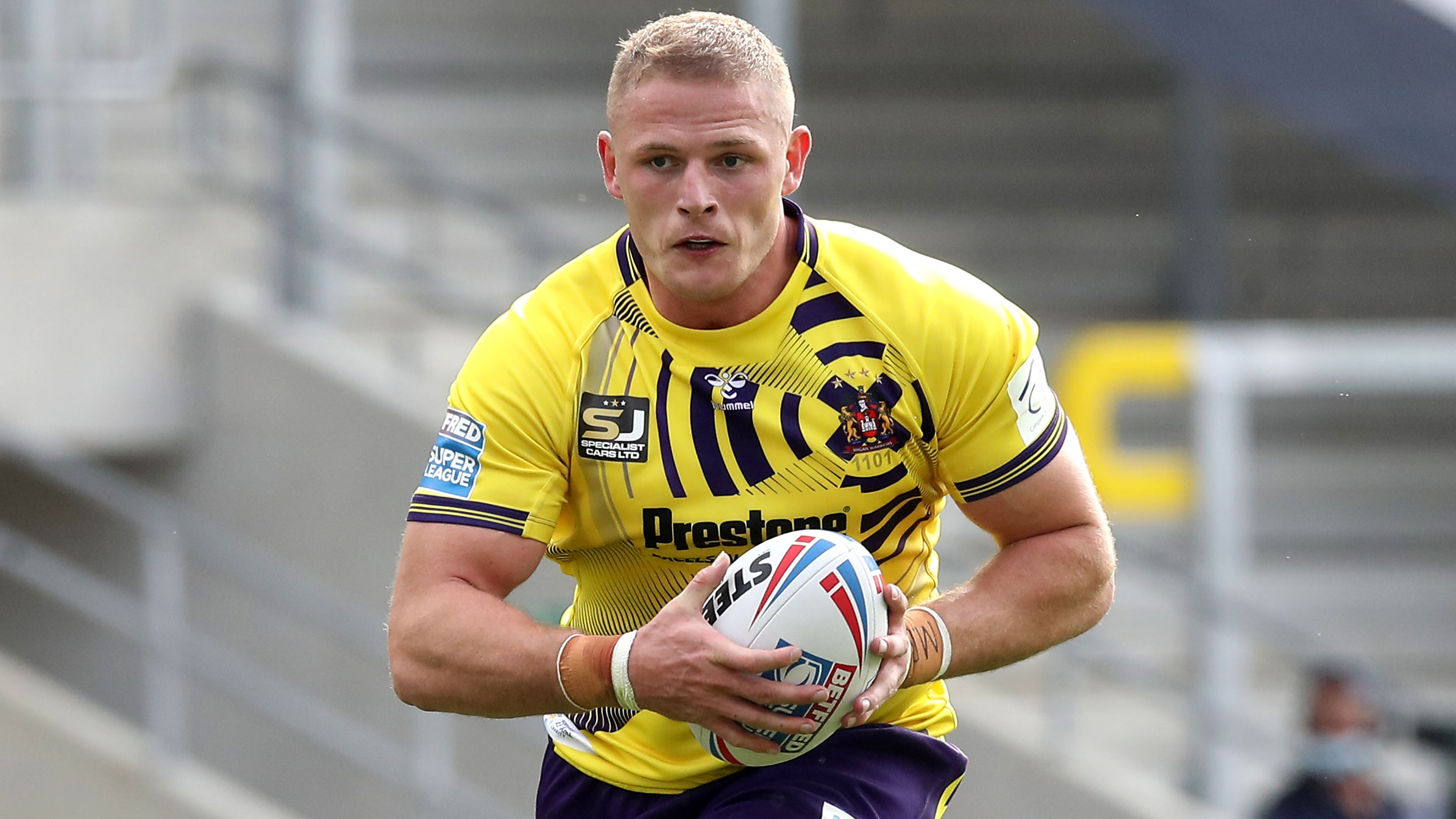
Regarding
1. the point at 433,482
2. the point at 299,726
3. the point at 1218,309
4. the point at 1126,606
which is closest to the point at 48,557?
the point at 299,726

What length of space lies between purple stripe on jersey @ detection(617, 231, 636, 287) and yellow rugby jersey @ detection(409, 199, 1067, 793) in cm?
1

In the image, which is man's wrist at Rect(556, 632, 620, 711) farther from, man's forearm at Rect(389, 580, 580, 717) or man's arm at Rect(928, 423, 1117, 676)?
man's arm at Rect(928, 423, 1117, 676)

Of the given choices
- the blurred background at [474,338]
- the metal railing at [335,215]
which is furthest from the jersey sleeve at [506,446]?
the metal railing at [335,215]

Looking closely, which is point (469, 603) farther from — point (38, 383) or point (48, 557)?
point (48, 557)

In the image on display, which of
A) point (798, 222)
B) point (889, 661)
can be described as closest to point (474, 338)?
point (798, 222)

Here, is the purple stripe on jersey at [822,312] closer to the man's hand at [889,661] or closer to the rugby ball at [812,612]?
the rugby ball at [812,612]

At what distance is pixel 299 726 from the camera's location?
7789mm

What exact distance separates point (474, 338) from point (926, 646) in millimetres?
6943

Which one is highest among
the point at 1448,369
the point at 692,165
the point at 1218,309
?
the point at 692,165

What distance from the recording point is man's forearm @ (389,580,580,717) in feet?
11.1

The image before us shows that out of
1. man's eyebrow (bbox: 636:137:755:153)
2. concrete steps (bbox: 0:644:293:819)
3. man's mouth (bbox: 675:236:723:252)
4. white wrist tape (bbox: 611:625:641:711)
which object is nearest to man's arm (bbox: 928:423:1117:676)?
white wrist tape (bbox: 611:625:641:711)

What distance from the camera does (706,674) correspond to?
10.4 ft

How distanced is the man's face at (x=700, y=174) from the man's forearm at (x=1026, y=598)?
2.42 ft

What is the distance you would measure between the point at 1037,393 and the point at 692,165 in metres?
0.81
